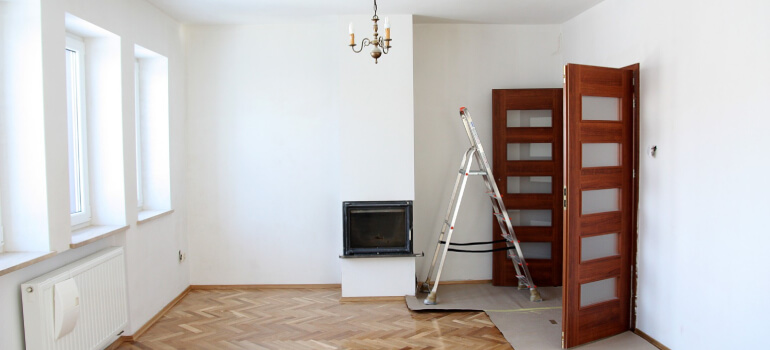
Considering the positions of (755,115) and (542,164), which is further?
(542,164)

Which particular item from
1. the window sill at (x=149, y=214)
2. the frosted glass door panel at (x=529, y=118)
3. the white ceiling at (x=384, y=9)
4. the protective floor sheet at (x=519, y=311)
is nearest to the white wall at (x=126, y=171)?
the window sill at (x=149, y=214)

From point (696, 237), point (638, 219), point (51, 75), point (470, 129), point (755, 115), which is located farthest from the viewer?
point (470, 129)

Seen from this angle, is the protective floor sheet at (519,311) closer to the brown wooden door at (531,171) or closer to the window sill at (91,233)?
the brown wooden door at (531,171)

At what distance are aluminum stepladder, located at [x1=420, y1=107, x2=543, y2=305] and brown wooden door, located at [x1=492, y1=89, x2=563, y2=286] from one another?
20 centimetres

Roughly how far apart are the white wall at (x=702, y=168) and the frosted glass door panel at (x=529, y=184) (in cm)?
143

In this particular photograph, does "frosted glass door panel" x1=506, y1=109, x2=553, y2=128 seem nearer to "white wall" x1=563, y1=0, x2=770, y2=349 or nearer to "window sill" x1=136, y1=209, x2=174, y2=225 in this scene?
"white wall" x1=563, y1=0, x2=770, y2=349

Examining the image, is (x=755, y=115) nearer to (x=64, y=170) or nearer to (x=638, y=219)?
(x=638, y=219)

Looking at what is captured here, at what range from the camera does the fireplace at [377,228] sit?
16.2 feet

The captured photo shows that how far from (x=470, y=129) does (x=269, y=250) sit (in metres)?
2.37

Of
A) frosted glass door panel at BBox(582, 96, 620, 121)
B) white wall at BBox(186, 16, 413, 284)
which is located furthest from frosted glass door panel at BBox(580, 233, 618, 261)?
white wall at BBox(186, 16, 413, 284)

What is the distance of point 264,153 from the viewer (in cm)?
541

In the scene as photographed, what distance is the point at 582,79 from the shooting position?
3.66 metres

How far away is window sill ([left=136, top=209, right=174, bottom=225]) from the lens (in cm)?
426

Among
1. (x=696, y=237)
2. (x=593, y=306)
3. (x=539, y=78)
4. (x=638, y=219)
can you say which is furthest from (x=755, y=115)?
(x=539, y=78)
